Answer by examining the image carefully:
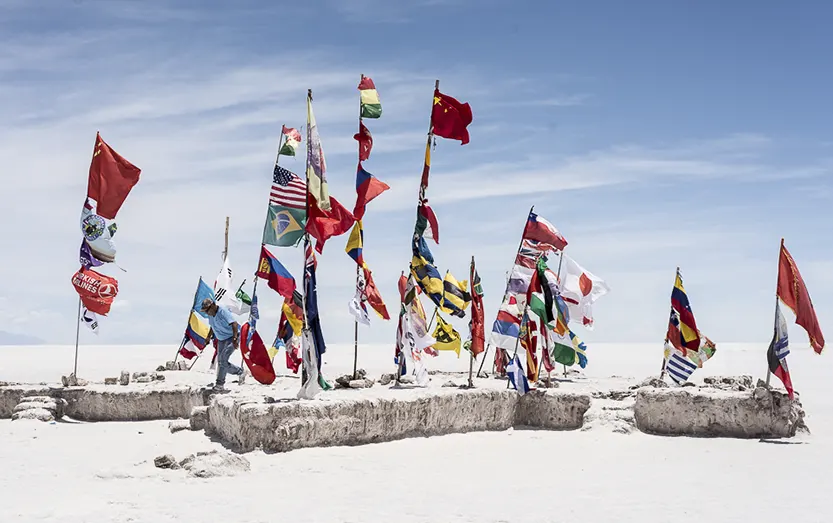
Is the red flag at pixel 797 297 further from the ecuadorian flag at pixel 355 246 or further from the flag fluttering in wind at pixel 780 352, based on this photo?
the ecuadorian flag at pixel 355 246

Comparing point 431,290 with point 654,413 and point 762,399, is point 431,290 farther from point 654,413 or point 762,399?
point 762,399

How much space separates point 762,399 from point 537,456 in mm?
4524

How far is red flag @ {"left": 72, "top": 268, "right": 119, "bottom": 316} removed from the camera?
17.1 m

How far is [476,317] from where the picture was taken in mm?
20672

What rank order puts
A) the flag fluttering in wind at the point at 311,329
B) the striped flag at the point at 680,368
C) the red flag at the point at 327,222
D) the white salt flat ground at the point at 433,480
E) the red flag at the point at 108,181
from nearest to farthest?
1. the white salt flat ground at the point at 433,480
2. the flag fluttering in wind at the point at 311,329
3. the red flag at the point at 327,222
4. the red flag at the point at 108,181
5. the striped flag at the point at 680,368

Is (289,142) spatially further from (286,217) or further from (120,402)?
(120,402)

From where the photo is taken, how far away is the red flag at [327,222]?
43.9 feet

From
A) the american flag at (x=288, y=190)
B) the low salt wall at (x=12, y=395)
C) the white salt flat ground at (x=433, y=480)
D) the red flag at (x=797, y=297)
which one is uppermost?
the american flag at (x=288, y=190)

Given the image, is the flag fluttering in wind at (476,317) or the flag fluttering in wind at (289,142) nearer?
the flag fluttering in wind at (289,142)

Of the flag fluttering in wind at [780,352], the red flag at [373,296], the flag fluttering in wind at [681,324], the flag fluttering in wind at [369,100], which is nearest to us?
the flag fluttering in wind at [780,352]

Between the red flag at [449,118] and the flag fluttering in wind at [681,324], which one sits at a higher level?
the red flag at [449,118]

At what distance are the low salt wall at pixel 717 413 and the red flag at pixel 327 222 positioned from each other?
6685 millimetres

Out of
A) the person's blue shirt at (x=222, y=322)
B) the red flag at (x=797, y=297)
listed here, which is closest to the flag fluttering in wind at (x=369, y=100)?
the person's blue shirt at (x=222, y=322)

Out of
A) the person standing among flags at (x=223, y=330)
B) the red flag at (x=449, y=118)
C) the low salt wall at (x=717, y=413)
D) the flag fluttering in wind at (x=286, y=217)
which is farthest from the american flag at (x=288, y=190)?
the low salt wall at (x=717, y=413)
